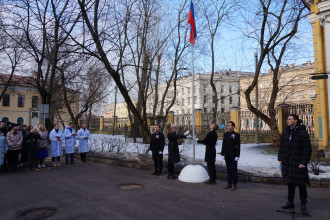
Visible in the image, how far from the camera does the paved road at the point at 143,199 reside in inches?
197

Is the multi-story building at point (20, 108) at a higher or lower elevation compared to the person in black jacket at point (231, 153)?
higher

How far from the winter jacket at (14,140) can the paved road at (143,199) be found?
1.41 m

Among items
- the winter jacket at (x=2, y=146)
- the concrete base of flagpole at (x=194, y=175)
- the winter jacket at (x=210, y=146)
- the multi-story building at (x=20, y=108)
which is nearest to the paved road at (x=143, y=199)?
A: the concrete base of flagpole at (x=194, y=175)

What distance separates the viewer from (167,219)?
471 cm

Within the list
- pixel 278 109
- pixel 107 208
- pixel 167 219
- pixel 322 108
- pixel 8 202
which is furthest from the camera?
pixel 278 109

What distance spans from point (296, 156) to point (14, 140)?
9.75 meters

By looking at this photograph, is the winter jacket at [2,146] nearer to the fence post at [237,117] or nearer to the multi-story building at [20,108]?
the fence post at [237,117]

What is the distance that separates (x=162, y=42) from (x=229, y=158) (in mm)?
15331

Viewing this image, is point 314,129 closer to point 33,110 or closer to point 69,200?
point 69,200

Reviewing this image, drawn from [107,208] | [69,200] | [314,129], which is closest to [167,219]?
[107,208]

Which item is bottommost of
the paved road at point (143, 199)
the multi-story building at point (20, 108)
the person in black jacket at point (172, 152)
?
the paved road at point (143, 199)

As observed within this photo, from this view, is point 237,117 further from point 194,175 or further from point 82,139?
point 194,175

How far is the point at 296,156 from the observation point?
495 cm

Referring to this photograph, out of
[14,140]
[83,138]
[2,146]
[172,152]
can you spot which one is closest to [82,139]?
[83,138]
